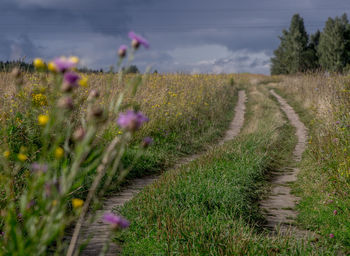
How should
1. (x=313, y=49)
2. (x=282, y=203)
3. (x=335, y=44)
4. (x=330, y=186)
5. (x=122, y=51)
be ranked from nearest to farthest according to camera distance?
(x=122, y=51), (x=330, y=186), (x=282, y=203), (x=335, y=44), (x=313, y=49)

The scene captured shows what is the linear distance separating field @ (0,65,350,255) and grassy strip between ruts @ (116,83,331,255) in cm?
1

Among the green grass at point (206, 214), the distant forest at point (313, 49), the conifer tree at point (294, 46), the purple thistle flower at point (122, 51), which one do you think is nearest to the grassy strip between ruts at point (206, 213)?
the green grass at point (206, 214)

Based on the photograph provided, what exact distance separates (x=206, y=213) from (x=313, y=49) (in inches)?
1520

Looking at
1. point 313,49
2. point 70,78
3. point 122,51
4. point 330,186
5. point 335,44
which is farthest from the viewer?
point 313,49

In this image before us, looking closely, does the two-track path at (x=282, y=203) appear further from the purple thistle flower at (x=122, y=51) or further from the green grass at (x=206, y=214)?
the purple thistle flower at (x=122, y=51)

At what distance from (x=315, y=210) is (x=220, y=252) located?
210 cm

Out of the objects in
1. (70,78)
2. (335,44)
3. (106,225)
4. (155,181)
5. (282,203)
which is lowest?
(282,203)

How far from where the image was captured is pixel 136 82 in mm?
1455

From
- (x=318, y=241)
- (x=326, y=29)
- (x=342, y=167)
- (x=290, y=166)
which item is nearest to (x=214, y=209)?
(x=318, y=241)

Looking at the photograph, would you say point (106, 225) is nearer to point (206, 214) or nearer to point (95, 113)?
point (206, 214)

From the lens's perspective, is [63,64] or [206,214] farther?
[206,214]

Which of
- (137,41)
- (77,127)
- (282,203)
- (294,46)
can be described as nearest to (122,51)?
(137,41)

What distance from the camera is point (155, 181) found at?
4.86 m

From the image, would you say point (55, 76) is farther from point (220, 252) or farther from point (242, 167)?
point (242, 167)
